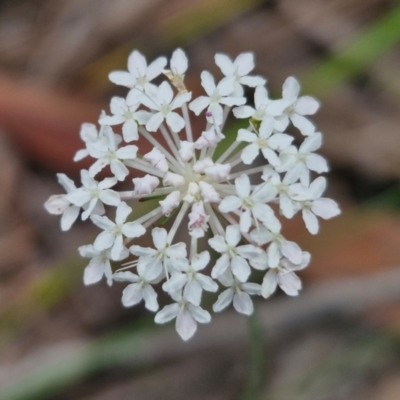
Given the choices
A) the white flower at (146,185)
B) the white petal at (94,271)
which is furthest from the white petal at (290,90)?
the white petal at (94,271)

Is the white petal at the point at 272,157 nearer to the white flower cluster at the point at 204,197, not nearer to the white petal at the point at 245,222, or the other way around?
the white flower cluster at the point at 204,197

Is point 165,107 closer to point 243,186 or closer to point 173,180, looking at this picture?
point 173,180

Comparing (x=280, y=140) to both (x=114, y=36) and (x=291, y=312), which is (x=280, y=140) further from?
(x=114, y=36)

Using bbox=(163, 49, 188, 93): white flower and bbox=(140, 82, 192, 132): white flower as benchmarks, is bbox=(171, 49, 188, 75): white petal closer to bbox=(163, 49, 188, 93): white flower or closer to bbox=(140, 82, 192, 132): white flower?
bbox=(163, 49, 188, 93): white flower

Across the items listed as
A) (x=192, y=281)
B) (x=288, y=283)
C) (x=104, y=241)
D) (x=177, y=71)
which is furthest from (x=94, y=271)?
(x=177, y=71)

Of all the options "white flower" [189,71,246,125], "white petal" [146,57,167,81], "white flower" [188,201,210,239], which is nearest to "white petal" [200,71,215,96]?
"white flower" [189,71,246,125]
